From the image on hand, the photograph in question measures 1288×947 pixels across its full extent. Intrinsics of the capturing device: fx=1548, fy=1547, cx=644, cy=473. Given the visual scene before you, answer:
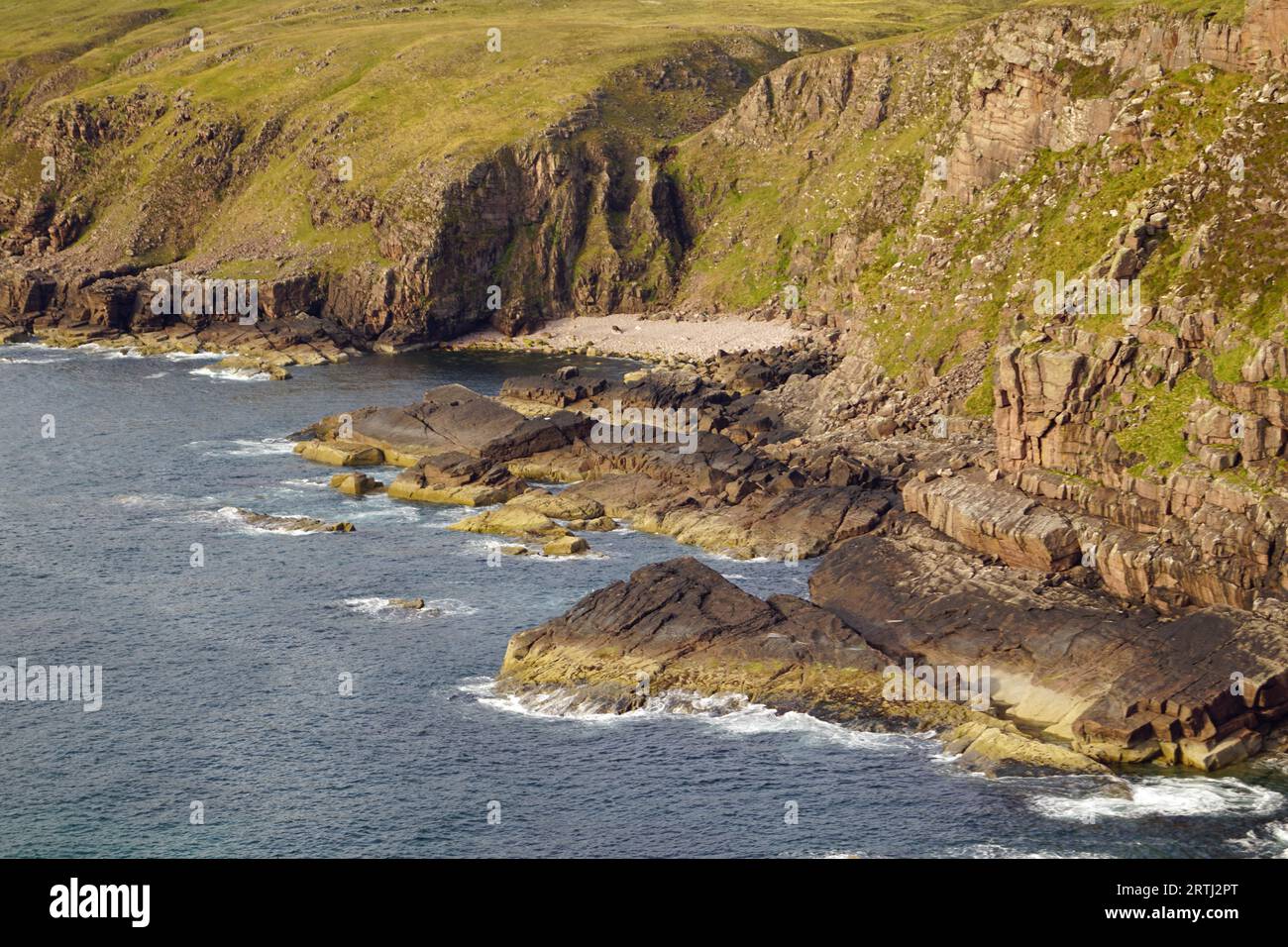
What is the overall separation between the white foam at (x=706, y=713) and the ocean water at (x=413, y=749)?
0.19 meters

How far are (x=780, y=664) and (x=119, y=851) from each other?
123ft

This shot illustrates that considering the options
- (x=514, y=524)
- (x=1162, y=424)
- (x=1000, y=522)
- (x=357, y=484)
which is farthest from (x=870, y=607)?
(x=357, y=484)

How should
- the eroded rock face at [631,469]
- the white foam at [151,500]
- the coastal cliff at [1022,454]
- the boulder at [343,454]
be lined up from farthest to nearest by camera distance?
1. the boulder at [343,454]
2. the white foam at [151,500]
3. the eroded rock face at [631,469]
4. the coastal cliff at [1022,454]

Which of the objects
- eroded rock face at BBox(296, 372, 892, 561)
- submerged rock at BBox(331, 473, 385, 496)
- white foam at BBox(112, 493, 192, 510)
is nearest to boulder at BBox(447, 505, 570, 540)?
eroded rock face at BBox(296, 372, 892, 561)

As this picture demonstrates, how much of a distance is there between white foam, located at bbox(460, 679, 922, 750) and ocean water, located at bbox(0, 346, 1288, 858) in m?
0.19

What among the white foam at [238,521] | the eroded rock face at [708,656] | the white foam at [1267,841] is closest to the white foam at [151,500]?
the white foam at [238,521]

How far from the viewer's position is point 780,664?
294 feet

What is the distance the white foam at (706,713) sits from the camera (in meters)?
82.6

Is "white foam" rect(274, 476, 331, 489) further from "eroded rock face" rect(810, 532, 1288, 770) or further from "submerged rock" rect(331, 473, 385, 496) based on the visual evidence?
"eroded rock face" rect(810, 532, 1288, 770)

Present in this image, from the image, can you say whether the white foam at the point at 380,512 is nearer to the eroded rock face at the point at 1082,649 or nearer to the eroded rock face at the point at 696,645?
the eroded rock face at the point at 696,645

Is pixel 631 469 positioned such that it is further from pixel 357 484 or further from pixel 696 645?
pixel 696 645

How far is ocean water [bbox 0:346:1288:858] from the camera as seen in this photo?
236ft

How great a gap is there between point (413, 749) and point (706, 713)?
16.3m

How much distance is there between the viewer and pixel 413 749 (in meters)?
82.6
